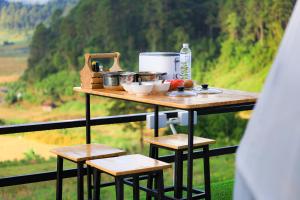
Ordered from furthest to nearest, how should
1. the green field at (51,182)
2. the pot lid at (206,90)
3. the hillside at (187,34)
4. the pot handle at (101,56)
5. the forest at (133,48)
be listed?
the hillside at (187,34), the forest at (133,48), the green field at (51,182), the pot handle at (101,56), the pot lid at (206,90)

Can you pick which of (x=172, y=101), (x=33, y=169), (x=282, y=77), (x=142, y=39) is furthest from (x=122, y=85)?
(x=142, y=39)

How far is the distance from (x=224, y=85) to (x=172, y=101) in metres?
7.03

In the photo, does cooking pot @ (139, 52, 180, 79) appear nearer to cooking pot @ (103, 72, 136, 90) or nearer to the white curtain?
cooking pot @ (103, 72, 136, 90)

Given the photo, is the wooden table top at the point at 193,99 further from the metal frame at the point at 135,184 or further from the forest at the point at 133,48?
the forest at the point at 133,48

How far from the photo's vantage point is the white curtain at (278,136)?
65 centimetres

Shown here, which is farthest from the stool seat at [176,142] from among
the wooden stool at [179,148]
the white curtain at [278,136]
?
the white curtain at [278,136]

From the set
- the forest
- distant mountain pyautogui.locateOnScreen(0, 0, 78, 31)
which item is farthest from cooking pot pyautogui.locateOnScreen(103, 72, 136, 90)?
distant mountain pyautogui.locateOnScreen(0, 0, 78, 31)

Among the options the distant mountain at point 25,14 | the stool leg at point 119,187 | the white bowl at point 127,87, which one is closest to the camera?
the stool leg at point 119,187

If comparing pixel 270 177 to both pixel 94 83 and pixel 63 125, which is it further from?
pixel 63 125

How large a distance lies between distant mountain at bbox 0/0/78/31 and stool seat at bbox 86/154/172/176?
5787 mm

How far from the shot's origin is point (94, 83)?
345 cm

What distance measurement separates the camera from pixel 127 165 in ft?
9.20

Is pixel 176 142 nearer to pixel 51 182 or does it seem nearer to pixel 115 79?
pixel 115 79

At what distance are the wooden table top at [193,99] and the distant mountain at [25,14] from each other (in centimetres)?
536
